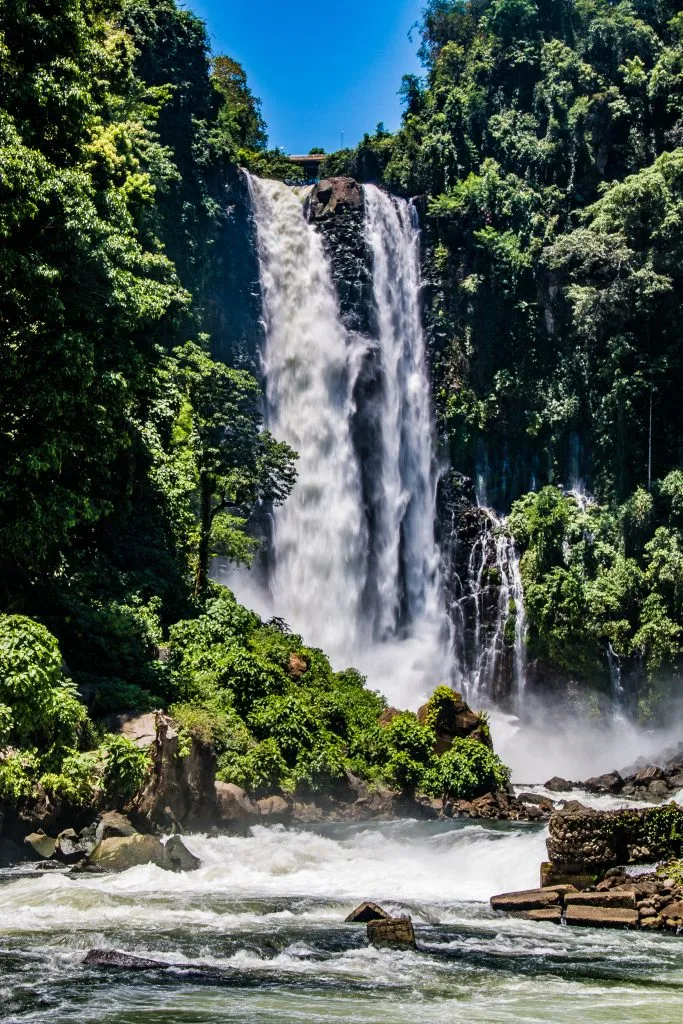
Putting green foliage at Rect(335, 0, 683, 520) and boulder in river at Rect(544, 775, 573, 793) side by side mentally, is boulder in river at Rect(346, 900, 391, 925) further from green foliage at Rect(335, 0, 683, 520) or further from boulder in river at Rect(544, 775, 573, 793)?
green foliage at Rect(335, 0, 683, 520)

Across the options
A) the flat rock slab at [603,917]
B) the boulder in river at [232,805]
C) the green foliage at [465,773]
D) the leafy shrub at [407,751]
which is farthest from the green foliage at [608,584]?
the flat rock slab at [603,917]

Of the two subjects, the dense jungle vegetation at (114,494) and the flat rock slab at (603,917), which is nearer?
the flat rock slab at (603,917)

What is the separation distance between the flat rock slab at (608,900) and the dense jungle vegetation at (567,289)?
54.4 feet

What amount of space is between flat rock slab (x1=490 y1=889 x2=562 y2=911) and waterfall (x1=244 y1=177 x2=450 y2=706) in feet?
55.6

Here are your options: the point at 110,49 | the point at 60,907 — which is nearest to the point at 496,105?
the point at 110,49

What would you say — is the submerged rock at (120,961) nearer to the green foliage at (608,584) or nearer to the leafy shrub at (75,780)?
the leafy shrub at (75,780)

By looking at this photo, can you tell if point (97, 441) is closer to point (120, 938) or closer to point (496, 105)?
point (120, 938)

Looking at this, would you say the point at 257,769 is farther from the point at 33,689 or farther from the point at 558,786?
the point at 558,786

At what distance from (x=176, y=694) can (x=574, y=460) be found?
57.1ft

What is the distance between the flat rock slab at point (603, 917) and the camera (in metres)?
11.7

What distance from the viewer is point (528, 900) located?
1234 cm

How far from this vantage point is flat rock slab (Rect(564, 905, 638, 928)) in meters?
11.7

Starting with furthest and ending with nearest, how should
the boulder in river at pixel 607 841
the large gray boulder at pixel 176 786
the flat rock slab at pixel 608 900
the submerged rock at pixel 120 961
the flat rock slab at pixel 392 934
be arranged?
the large gray boulder at pixel 176 786, the boulder in river at pixel 607 841, the flat rock slab at pixel 608 900, the flat rock slab at pixel 392 934, the submerged rock at pixel 120 961

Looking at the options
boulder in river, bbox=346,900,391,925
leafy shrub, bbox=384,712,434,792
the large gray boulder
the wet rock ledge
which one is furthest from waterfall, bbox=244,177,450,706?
boulder in river, bbox=346,900,391,925
